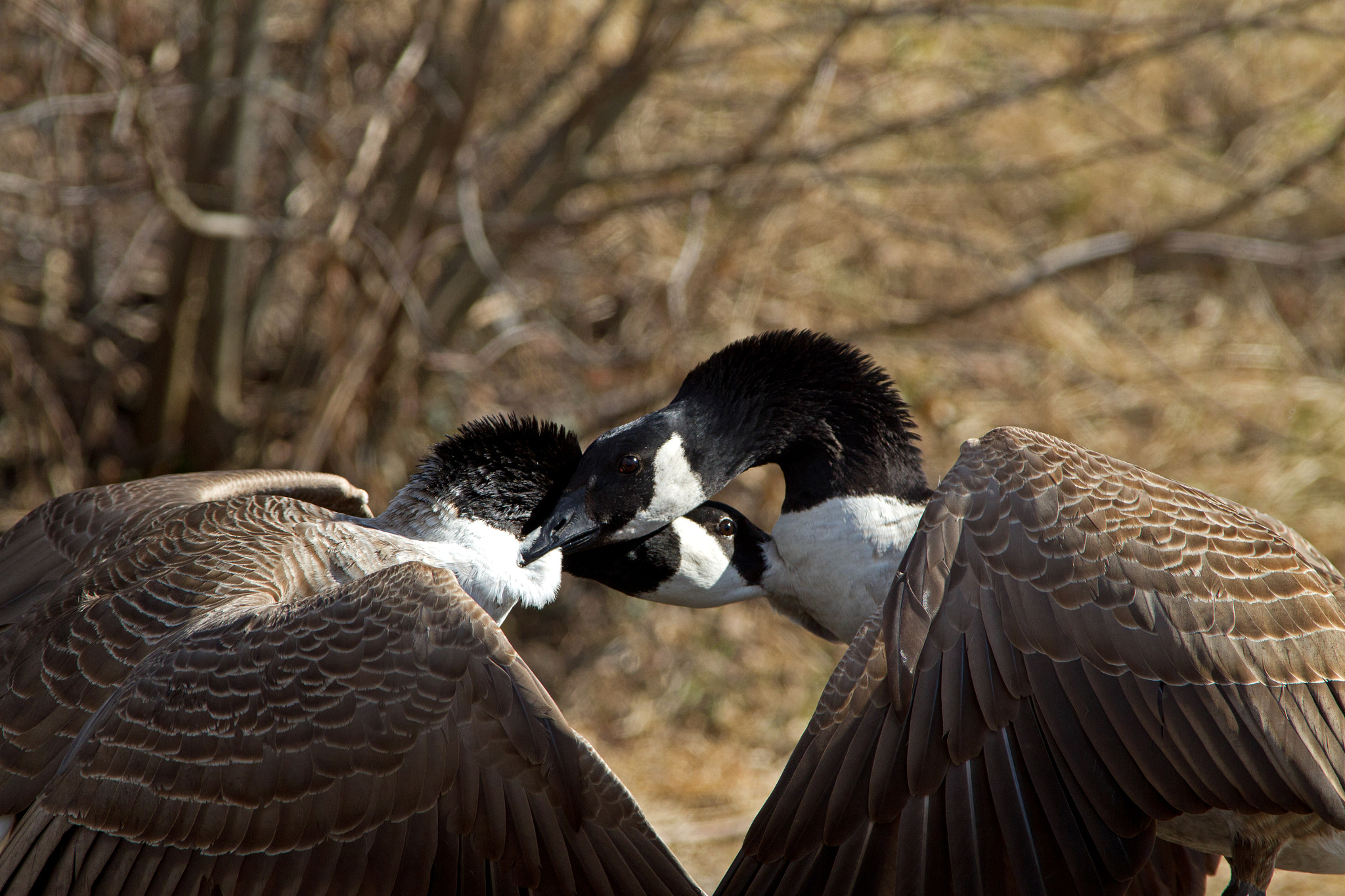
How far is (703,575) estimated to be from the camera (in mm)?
3760

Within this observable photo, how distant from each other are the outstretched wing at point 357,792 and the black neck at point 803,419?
126 centimetres

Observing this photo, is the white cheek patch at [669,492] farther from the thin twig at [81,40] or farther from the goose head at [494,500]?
the thin twig at [81,40]

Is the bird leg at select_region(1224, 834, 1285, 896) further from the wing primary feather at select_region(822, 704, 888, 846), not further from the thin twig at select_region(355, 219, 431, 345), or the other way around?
the thin twig at select_region(355, 219, 431, 345)

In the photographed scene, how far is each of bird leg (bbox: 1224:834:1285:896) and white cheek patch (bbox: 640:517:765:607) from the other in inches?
60.4

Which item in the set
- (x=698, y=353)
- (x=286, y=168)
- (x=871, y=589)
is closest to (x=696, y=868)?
(x=698, y=353)

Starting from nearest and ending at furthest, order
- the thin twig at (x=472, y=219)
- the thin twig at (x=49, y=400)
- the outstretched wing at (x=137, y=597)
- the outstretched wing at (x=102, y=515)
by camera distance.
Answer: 1. the outstretched wing at (x=137, y=597)
2. the outstretched wing at (x=102, y=515)
3. the thin twig at (x=472, y=219)
4. the thin twig at (x=49, y=400)

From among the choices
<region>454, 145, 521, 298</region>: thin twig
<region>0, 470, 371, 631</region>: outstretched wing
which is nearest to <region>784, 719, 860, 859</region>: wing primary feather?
<region>0, 470, 371, 631</region>: outstretched wing

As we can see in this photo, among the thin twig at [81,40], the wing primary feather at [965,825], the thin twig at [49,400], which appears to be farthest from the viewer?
the thin twig at [49,400]

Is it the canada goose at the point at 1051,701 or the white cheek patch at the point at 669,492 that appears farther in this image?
the white cheek patch at the point at 669,492

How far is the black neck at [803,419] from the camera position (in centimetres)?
361

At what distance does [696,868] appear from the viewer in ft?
21.6

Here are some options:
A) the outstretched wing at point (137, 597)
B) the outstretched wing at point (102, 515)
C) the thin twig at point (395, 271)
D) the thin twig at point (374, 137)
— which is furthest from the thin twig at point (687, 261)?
the outstretched wing at point (137, 597)

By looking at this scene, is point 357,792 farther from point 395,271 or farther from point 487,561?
point 395,271

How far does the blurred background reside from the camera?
6711mm
